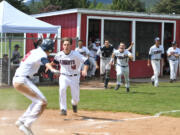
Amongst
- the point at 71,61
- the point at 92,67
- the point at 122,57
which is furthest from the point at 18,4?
the point at 71,61

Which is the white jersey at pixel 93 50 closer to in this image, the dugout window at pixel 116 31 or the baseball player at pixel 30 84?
the dugout window at pixel 116 31

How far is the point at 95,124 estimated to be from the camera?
8602 mm

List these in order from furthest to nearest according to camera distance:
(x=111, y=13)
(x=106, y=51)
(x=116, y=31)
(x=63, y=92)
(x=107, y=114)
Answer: (x=116, y=31), (x=111, y=13), (x=106, y=51), (x=107, y=114), (x=63, y=92)

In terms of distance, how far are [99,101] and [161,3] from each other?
70.2 m

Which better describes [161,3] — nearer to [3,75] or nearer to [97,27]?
[97,27]

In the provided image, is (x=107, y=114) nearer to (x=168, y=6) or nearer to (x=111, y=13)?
(x=111, y=13)

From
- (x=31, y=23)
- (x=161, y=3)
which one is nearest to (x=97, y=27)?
(x=31, y=23)

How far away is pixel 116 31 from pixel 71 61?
40.7 ft

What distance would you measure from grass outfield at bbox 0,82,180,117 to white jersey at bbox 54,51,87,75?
189cm

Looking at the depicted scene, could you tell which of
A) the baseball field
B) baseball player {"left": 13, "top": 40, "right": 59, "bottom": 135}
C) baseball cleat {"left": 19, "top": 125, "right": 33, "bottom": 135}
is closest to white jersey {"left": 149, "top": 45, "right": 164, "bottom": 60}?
the baseball field

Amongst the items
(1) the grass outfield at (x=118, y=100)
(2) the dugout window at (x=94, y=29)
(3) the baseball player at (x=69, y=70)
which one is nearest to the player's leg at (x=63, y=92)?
(3) the baseball player at (x=69, y=70)

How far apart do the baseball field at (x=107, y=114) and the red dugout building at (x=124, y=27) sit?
571 cm

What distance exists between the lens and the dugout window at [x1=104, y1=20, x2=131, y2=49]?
69.0ft

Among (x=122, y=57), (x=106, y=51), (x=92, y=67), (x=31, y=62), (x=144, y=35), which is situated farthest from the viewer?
(x=144, y=35)
